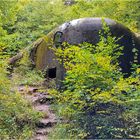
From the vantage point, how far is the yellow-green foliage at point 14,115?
19.2ft

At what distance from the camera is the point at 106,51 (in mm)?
6125

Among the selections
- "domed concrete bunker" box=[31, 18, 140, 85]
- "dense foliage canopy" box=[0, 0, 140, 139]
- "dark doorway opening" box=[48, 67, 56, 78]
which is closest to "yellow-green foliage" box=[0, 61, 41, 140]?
"dense foliage canopy" box=[0, 0, 140, 139]

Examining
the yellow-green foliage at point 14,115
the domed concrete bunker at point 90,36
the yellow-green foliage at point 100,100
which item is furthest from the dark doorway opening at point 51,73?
the yellow-green foliage at point 100,100

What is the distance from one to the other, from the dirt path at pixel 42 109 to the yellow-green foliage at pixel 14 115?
0.16 m

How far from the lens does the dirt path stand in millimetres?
6129

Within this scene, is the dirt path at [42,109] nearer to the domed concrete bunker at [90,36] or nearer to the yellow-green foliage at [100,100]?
the yellow-green foliage at [100,100]

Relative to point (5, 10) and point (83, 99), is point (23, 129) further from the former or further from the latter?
point (5, 10)

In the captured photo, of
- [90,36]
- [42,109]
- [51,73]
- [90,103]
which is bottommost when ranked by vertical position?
[42,109]

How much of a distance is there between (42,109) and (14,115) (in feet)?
3.36

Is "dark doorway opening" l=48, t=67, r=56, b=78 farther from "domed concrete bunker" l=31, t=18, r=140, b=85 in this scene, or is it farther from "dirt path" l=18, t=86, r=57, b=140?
"dirt path" l=18, t=86, r=57, b=140

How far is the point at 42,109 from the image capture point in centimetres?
724

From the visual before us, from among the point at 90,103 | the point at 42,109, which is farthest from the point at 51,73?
the point at 90,103

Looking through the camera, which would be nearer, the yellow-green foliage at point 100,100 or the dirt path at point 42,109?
the yellow-green foliage at point 100,100

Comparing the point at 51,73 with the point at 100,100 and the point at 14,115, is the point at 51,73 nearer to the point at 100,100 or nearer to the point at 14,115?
the point at 14,115
